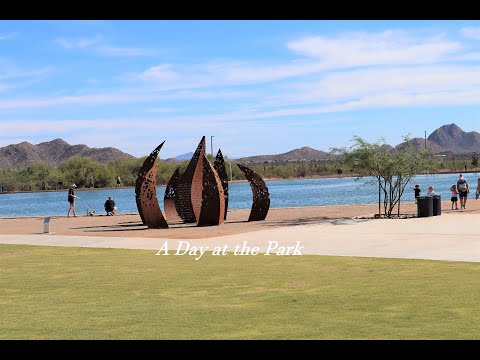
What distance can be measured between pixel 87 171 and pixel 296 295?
9850 cm

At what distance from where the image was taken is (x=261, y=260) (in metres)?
14.4

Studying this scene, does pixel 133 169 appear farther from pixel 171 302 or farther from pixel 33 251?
pixel 171 302

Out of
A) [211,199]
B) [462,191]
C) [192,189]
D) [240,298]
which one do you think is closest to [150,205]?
[211,199]

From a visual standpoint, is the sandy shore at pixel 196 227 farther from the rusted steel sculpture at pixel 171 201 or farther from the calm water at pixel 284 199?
the calm water at pixel 284 199

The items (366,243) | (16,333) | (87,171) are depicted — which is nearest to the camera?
(16,333)

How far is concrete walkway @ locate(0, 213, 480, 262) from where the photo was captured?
49.0 feet

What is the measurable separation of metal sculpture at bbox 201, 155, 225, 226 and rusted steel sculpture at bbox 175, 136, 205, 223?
1.04m

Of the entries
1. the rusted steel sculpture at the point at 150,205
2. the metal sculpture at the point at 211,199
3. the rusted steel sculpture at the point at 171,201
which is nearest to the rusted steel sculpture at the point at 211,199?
the metal sculpture at the point at 211,199

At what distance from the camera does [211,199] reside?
2439 centimetres

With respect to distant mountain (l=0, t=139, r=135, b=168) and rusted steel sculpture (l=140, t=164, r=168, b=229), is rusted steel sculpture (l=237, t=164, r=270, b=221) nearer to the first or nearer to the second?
rusted steel sculpture (l=140, t=164, r=168, b=229)

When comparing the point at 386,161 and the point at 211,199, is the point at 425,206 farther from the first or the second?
the point at 211,199

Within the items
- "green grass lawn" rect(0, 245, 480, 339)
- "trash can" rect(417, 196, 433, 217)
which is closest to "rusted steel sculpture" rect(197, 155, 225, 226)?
"trash can" rect(417, 196, 433, 217)
